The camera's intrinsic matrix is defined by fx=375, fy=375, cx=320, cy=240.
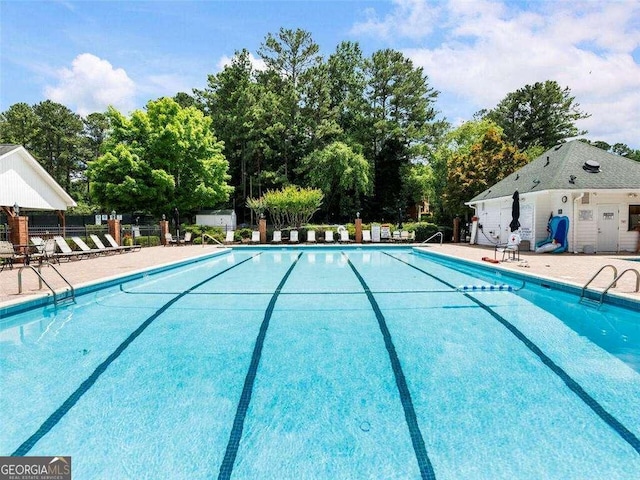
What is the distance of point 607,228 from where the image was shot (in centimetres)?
1582

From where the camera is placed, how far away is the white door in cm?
1578

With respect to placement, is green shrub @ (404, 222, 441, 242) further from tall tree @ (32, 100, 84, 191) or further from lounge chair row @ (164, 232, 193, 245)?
tall tree @ (32, 100, 84, 191)

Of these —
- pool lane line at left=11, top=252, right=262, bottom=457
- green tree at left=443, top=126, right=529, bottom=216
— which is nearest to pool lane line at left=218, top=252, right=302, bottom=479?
pool lane line at left=11, top=252, right=262, bottom=457

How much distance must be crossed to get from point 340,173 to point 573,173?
17386 millimetres

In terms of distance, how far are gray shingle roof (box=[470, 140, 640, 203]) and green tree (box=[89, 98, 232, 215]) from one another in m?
19.5

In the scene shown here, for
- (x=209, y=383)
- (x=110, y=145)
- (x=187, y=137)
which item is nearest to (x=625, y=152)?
(x=187, y=137)

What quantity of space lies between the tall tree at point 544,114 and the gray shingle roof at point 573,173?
21.9 metres

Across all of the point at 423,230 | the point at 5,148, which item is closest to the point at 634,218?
the point at 423,230

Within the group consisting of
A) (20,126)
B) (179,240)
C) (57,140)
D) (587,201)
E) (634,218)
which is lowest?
(179,240)

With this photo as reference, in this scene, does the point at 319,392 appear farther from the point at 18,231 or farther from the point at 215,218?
the point at 215,218

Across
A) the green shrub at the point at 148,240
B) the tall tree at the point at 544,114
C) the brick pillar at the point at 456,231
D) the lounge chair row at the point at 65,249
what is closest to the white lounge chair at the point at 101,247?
the lounge chair row at the point at 65,249

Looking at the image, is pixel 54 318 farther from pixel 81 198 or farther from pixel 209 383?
pixel 81 198

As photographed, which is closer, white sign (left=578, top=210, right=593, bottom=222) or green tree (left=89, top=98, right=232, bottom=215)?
white sign (left=578, top=210, right=593, bottom=222)

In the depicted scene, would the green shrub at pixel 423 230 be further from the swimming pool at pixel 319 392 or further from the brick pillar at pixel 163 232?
the swimming pool at pixel 319 392
